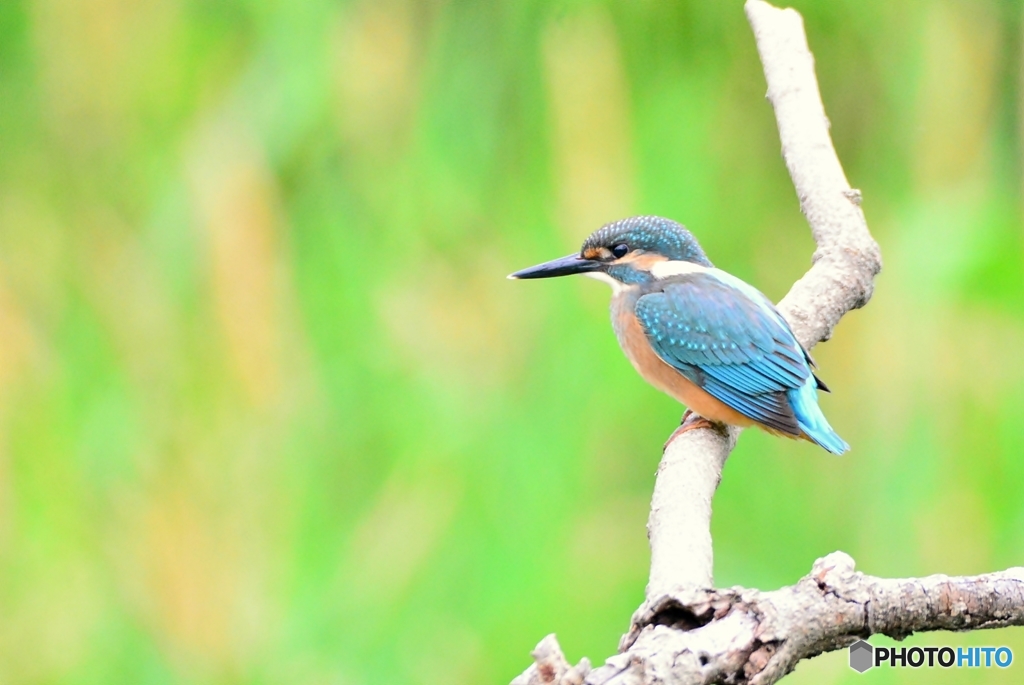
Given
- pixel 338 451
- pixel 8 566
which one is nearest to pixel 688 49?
pixel 338 451

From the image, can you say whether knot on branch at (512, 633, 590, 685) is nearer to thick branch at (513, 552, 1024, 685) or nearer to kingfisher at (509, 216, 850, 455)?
thick branch at (513, 552, 1024, 685)

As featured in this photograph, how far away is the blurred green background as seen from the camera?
145cm

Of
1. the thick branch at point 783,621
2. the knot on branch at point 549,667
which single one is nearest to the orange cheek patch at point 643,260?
the thick branch at point 783,621

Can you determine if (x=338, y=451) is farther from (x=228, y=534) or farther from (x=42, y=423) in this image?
(x=42, y=423)

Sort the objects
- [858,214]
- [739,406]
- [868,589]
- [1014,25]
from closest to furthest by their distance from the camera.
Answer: [868,589] → [739,406] → [858,214] → [1014,25]

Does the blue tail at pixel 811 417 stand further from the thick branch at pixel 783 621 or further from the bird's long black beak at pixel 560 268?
the thick branch at pixel 783 621

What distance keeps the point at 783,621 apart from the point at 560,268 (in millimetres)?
752

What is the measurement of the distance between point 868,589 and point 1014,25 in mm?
1136

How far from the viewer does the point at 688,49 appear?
152cm

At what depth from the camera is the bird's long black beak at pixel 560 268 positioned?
1.25 m

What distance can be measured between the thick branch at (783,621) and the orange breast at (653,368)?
0.50 metres

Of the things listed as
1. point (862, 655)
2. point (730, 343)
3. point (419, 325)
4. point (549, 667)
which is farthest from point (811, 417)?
point (549, 667)

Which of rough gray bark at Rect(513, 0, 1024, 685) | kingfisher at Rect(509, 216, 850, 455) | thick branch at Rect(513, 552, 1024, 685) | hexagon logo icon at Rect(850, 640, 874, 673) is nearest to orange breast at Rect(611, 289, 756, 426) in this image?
kingfisher at Rect(509, 216, 850, 455)

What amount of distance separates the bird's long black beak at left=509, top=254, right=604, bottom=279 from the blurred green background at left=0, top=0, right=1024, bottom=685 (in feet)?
0.68
